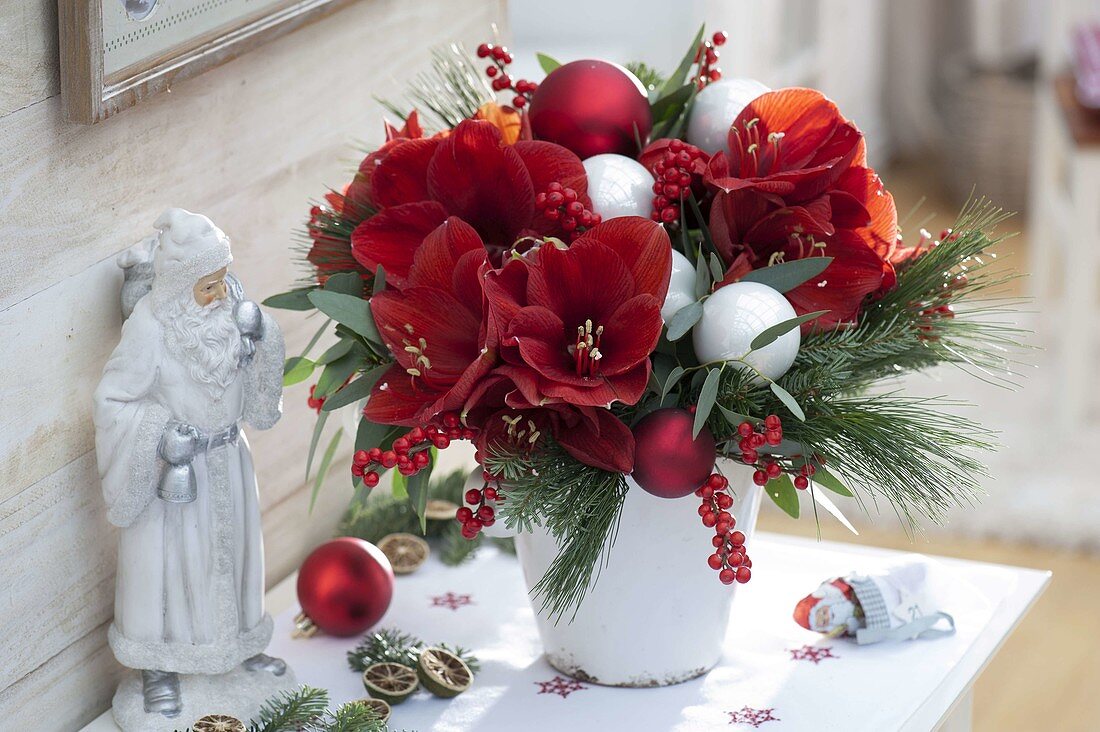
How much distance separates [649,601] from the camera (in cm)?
96

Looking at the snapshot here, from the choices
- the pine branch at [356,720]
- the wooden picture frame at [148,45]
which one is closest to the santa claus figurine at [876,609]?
the pine branch at [356,720]

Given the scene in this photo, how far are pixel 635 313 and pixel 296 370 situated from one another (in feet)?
0.96

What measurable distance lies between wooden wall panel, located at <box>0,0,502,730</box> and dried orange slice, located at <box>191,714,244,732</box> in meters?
0.12

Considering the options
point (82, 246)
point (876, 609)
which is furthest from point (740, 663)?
point (82, 246)

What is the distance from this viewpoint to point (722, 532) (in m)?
0.83

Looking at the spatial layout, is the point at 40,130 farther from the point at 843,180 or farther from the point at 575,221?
the point at 843,180

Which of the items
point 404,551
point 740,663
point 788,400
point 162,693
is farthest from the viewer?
point 404,551

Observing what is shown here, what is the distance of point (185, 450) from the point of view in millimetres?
873

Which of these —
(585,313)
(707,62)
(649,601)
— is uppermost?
(707,62)

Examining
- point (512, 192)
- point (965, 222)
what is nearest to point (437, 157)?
point (512, 192)

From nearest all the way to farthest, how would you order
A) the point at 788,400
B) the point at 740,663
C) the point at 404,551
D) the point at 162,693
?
the point at 788,400
the point at 162,693
the point at 740,663
the point at 404,551

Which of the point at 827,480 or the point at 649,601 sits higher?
the point at 827,480

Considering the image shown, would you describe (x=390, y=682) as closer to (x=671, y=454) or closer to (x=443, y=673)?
(x=443, y=673)

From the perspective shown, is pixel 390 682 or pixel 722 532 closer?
pixel 722 532
